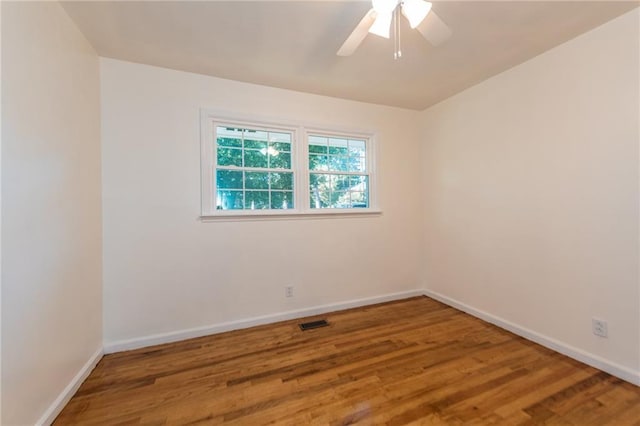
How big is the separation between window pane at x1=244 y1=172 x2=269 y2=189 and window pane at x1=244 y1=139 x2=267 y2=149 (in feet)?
0.96

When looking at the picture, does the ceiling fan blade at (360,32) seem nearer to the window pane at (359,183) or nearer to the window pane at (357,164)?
the window pane at (357,164)

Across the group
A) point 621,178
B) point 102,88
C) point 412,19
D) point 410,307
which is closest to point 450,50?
point 412,19

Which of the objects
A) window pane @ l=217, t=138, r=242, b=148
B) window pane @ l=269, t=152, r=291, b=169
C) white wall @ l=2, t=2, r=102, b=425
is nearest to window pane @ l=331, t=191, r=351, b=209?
window pane @ l=269, t=152, r=291, b=169

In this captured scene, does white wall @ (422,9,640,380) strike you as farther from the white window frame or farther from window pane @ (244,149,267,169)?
window pane @ (244,149,267,169)

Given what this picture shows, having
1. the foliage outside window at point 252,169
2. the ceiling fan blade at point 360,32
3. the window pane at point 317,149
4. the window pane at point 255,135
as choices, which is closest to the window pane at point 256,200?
the foliage outside window at point 252,169

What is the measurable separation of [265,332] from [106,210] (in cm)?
182

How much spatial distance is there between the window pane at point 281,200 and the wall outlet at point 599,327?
109 inches

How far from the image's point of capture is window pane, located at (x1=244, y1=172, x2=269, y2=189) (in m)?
2.77

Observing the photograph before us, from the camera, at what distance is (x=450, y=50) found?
218 centimetres

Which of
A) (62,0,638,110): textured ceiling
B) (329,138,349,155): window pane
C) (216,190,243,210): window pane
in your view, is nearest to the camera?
(62,0,638,110): textured ceiling

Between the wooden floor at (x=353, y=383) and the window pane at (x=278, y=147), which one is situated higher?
the window pane at (x=278, y=147)

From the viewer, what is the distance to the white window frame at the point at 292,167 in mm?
2523

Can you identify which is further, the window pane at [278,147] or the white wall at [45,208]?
the window pane at [278,147]

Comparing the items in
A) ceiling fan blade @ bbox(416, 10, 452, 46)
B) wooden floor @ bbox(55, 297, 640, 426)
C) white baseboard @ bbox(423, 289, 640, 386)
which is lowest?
wooden floor @ bbox(55, 297, 640, 426)
